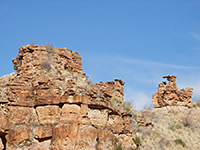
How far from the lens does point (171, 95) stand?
4606 centimetres

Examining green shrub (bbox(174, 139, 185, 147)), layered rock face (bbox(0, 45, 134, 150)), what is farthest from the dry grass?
layered rock face (bbox(0, 45, 134, 150))

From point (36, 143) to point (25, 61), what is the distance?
666 cm

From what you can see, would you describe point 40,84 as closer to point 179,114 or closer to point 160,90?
point 179,114

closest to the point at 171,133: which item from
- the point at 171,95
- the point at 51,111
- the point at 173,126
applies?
the point at 173,126

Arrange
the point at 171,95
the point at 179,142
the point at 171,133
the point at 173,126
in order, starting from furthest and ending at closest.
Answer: the point at 171,95, the point at 173,126, the point at 171,133, the point at 179,142

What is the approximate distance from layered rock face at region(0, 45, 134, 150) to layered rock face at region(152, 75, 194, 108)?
23.7m

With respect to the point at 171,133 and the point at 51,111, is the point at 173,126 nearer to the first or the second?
the point at 171,133

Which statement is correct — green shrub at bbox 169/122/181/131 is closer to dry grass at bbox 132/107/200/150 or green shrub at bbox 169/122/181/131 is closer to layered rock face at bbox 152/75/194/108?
dry grass at bbox 132/107/200/150

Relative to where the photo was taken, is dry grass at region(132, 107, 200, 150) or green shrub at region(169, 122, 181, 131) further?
green shrub at region(169, 122, 181, 131)

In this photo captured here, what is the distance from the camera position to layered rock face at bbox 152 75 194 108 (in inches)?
1813

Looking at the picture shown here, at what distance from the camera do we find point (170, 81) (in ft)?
155

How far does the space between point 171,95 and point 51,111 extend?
94.7 feet

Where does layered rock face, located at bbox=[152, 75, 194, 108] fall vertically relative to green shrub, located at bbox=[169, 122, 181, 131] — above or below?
above

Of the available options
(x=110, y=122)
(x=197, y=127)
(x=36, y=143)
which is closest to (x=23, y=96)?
(x=36, y=143)
